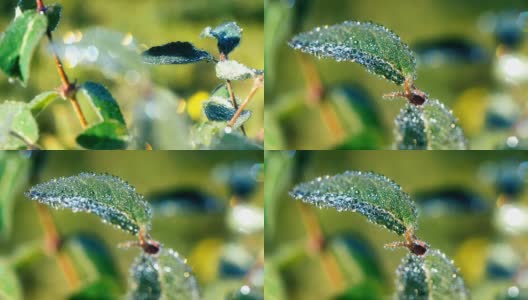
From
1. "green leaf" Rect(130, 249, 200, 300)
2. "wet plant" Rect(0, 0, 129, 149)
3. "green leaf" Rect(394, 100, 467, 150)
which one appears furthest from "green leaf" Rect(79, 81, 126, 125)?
"green leaf" Rect(394, 100, 467, 150)

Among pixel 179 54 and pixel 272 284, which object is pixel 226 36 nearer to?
pixel 179 54

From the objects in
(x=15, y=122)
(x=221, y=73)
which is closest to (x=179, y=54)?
(x=221, y=73)

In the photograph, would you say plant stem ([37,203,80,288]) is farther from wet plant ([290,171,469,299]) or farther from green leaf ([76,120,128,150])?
wet plant ([290,171,469,299])

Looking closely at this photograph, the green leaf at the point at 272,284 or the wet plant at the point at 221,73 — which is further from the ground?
the wet plant at the point at 221,73

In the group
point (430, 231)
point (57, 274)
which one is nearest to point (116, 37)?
point (57, 274)

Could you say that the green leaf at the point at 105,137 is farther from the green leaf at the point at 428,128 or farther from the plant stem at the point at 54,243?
the green leaf at the point at 428,128

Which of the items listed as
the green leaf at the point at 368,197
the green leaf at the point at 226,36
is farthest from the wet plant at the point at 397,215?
the green leaf at the point at 226,36

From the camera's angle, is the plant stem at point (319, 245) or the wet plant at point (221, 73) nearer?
the wet plant at point (221, 73)
